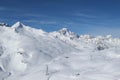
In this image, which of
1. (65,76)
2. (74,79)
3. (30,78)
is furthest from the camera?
(30,78)

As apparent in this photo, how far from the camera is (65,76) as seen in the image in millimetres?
167625

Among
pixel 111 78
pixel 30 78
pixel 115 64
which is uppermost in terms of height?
pixel 115 64

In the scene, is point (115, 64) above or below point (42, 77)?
above

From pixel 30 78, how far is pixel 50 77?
17993mm

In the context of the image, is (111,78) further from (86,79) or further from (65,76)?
(65,76)

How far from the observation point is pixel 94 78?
151 metres

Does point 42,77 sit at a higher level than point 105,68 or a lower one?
lower

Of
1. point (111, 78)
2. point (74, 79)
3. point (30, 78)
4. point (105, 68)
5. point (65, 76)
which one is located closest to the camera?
point (111, 78)

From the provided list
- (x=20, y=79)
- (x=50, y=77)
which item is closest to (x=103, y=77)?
(x=50, y=77)

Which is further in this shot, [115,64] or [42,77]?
[115,64]

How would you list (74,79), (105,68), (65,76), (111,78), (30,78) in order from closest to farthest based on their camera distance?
1. (111,78)
2. (74,79)
3. (65,76)
4. (30,78)
5. (105,68)

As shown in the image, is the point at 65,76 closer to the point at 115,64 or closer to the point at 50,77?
the point at 50,77

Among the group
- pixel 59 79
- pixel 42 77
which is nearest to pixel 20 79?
pixel 42 77

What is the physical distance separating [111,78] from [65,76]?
101 feet
